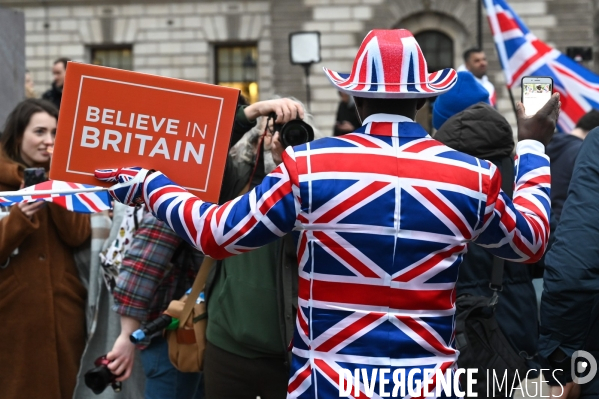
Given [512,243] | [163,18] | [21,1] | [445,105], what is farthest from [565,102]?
[21,1]

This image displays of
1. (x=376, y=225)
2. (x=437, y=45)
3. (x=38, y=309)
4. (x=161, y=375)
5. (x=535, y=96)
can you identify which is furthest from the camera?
(x=437, y=45)

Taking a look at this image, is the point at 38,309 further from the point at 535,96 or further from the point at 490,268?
the point at 535,96

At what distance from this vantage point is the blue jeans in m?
4.27

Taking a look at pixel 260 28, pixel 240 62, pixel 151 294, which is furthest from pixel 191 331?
pixel 240 62

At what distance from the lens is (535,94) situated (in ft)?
9.61

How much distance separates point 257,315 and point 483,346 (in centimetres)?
91

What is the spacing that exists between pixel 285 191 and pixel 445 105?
7.63ft

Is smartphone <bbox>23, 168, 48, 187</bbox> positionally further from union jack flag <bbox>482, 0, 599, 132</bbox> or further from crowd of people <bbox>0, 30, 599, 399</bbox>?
union jack flag <bbox>482, 0, 599, 132</bbox>

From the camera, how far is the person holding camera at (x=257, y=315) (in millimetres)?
3561

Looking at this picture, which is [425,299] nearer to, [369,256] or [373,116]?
[369,256]

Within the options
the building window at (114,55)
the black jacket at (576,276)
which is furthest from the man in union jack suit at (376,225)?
the building window at (114,55)

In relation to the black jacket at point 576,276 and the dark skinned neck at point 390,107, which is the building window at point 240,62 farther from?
the dark skinned neck at point 390,107

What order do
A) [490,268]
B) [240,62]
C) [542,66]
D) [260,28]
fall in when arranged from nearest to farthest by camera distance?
[490,268], [542,66], [260,28], [240,62]

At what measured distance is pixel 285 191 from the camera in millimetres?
2613
